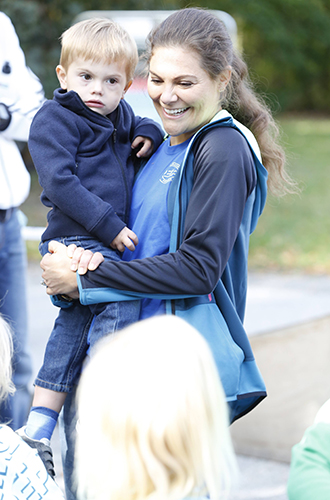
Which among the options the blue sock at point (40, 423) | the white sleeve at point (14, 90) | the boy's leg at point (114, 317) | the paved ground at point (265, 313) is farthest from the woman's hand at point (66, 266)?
the paved ground at point (265, 313)

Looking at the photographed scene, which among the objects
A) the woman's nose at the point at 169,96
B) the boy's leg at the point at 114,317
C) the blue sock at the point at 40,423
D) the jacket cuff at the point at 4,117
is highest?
the woman's nose at the point at 169,96

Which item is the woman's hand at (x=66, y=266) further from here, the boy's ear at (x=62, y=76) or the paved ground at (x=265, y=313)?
the paved ground at (x=265, y=313)

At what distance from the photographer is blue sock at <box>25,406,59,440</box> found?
186 cm

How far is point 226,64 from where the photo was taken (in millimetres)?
1781

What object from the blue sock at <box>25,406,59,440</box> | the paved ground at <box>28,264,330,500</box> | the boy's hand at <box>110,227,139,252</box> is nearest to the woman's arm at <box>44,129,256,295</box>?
the boy's hand at <box>110,227,139,252</box>

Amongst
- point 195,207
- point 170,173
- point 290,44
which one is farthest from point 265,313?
point 290,44

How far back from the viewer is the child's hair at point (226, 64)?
173 cm

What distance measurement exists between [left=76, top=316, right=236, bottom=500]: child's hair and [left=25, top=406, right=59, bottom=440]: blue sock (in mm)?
612

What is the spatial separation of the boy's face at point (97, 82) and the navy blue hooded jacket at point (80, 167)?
4 cm

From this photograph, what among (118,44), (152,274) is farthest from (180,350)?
(118,44)

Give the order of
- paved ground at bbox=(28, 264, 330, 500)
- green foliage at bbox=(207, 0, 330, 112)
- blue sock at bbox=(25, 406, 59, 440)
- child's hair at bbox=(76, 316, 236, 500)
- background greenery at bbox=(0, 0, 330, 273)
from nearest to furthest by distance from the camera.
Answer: child's hair at bbox=(76, 316, 236, 500), blue sock at bbox=(25, 406, 59, 440), paved ground at bbox=(28, 264, 330, 500), background greenery at bbox=(0, 0, 330, 273), green foliage at bbox=(207, 0, 330, 112)

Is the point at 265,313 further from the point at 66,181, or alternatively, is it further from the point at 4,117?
the point at 66,181

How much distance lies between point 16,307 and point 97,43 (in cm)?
138

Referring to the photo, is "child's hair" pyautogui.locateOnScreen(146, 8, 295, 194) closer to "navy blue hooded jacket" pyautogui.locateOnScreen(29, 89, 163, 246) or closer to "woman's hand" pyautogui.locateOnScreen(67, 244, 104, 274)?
"navy blue hooded jacket" pyautogui.locateOnScreen(29, 89, 163, 246)
